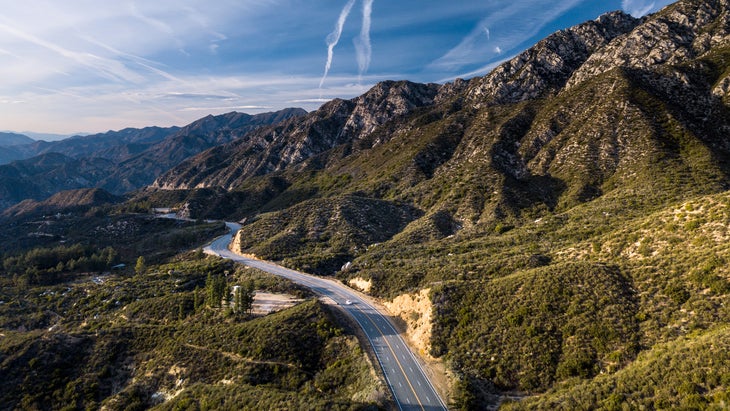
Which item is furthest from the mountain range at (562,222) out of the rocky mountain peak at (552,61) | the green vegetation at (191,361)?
the green vegetation at (191,361)

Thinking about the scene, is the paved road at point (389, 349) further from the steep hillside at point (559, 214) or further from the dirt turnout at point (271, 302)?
the dirt turnout at point (271, 302)

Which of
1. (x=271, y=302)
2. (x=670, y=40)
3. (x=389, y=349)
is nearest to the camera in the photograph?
(x=389, y=349)

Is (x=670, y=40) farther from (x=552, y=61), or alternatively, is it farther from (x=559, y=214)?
(x=559, y=214)

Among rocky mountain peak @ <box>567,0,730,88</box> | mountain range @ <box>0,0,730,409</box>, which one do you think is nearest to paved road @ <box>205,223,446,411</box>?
mountain range @ <box>0,0,730,409</box>

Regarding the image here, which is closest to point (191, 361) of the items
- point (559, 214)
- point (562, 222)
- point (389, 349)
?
point (389, 349)

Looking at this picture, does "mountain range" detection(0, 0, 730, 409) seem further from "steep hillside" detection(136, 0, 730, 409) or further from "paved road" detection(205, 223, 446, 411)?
"paved road" detection(205, 223, 446, 411)

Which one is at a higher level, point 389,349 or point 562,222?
point 562,222

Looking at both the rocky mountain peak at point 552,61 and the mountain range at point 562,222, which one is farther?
the rocky mountain peak at point 552,61
